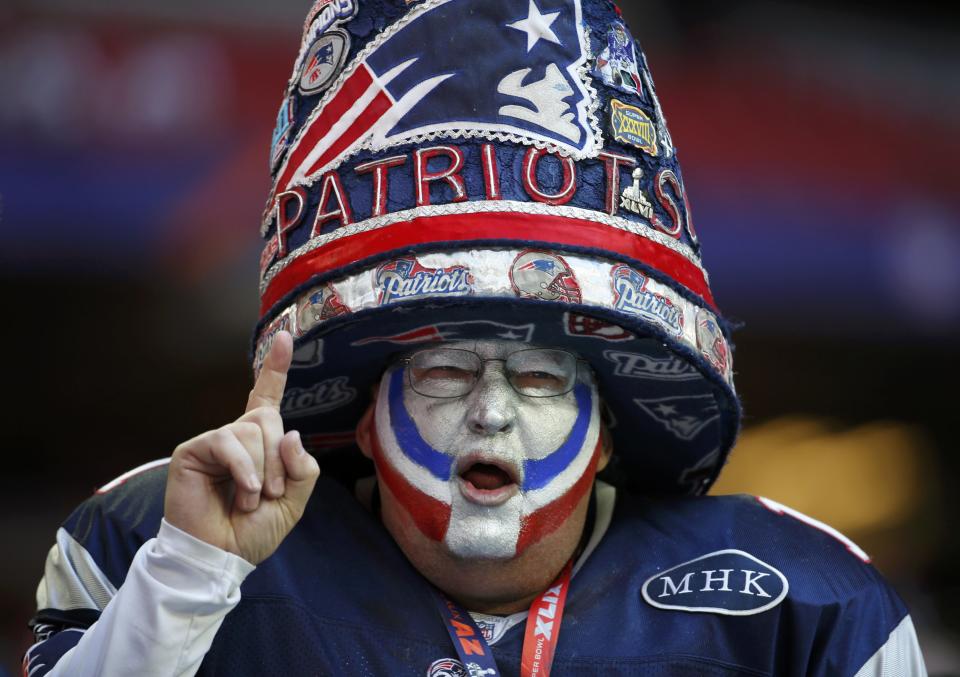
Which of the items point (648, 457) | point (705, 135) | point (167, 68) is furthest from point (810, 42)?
point (648, 457)

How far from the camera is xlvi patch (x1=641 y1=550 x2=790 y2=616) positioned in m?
2.55

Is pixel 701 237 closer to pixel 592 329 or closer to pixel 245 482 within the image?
pixel 592 329

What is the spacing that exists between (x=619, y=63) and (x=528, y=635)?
1.10 metres

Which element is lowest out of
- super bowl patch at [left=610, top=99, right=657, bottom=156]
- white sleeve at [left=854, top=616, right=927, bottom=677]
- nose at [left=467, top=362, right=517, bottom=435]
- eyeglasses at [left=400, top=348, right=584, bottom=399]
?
white sleeve at [left=854, top=616, right=927, bottom=677]

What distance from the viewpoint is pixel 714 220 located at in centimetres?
495

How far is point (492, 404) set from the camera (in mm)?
2520

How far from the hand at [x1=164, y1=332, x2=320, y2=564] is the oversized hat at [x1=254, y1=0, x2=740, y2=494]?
0.34 meters

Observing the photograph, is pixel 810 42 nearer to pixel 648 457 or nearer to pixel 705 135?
pixel 705 135

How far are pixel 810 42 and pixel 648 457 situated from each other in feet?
9.11

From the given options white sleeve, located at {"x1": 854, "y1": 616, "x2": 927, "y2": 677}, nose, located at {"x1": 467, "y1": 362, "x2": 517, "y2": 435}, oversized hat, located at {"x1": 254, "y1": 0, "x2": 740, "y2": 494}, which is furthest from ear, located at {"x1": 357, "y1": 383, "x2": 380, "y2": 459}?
white sleeve, located at {"x1": 854, "y1": 616, "x2": 927, "y2": 677}

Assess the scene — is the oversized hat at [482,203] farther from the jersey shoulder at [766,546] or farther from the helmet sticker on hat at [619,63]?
the jersey shoulder at [766,546]

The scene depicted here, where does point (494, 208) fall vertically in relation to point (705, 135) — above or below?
below

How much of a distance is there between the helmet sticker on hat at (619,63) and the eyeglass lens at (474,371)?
1.73ft

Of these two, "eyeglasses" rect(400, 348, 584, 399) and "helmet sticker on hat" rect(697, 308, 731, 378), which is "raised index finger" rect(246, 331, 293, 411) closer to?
"eyeglasses" rect(400, 348, 584, 399)
